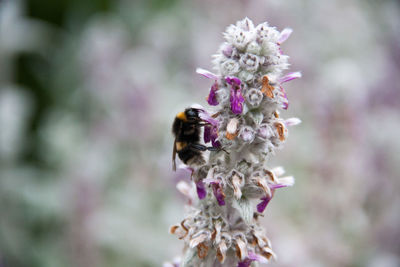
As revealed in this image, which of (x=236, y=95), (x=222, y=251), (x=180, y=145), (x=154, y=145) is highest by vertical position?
(x=154, y=145)

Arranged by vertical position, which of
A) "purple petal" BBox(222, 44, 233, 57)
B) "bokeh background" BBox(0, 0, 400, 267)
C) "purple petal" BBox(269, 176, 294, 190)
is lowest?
"purple petal" BBox(269, 176, 294, 190)

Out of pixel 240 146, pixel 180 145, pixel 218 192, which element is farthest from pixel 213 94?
pixel 180 145

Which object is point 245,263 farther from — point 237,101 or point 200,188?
point 237,101

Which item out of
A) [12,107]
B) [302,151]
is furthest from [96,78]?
[302,151]

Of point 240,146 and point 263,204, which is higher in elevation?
point 240,146

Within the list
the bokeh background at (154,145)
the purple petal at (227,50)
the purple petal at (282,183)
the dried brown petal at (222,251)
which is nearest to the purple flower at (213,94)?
the purple petal at (227,50)

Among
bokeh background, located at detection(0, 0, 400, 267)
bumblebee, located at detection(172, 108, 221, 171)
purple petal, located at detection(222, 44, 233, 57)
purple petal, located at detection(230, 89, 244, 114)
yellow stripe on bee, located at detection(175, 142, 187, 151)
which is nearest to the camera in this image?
purple petal, located at detection(230, 89, 244, 114)

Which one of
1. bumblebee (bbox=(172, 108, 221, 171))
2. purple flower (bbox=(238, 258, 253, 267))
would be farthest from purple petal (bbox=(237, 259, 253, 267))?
bumblebee (bbox=(172, 108, 221, 171))

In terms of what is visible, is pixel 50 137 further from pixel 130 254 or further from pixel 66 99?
pixel 130 254

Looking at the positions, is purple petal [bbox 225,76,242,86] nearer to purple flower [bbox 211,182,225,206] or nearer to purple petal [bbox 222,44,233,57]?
purple petal [bbox 222,44,233,57]
